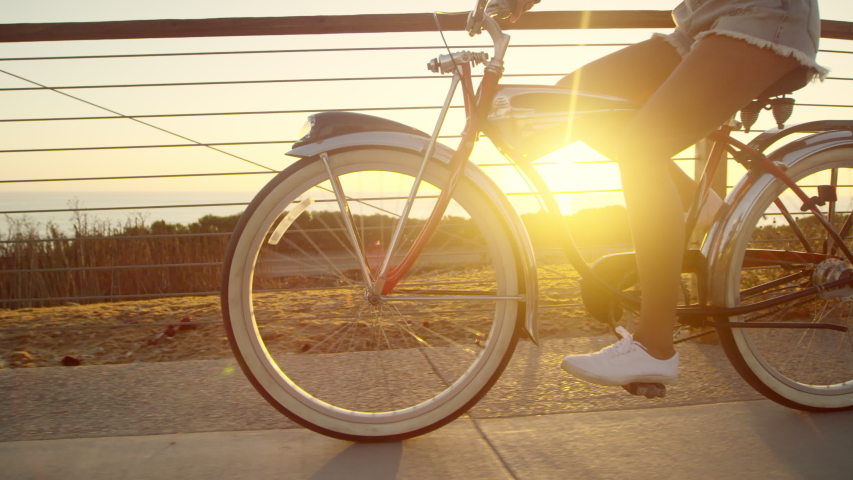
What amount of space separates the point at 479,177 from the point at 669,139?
0.47m

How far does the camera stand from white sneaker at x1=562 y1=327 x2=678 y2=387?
4.91 feet

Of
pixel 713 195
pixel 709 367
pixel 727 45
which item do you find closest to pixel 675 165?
pixel 713 195

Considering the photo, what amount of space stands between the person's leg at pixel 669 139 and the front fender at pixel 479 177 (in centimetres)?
28

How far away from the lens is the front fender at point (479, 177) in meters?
1.48

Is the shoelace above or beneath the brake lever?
beneath

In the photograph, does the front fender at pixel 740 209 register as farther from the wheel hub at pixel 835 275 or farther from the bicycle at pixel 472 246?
the wheel hub at pixel 835 275

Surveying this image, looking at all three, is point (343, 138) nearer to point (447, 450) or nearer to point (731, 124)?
point (447, 450)

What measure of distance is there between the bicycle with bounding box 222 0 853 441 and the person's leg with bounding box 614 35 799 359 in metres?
0.10

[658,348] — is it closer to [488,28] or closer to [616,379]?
[616,379]

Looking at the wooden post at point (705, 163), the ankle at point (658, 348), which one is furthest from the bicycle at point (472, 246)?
the wooden post at point (705, 163)

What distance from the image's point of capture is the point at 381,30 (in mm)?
2471

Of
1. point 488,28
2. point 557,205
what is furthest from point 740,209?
point 488,28

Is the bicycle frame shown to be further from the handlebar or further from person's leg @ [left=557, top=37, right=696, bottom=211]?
person's leg @ [left=557, top=37, right=696, bottom=211]

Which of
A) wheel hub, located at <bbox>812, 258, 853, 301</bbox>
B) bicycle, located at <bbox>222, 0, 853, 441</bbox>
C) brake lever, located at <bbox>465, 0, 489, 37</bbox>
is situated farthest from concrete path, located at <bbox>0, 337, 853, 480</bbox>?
brake lever, located at <bbox>465, 0, 489, 37</bbox>
